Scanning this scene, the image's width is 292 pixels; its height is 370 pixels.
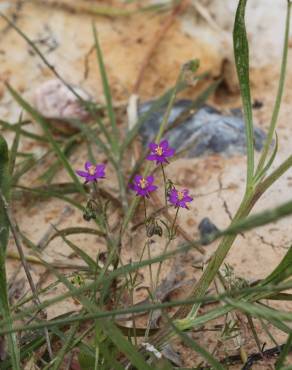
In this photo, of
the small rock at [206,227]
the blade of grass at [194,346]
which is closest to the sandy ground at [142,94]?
the small rock at [206,227]

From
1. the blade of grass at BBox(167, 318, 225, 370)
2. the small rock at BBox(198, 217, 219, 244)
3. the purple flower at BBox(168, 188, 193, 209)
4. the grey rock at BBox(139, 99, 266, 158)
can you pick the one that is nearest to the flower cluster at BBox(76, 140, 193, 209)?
the purple flower at BBox(168, 188, 193, 209)

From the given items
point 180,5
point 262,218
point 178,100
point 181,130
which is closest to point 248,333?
point 262,218

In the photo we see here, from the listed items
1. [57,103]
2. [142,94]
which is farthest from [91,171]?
[142,94]

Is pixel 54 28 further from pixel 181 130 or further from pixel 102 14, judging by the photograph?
pixel 181 130

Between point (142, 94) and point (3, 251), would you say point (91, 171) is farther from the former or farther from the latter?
point (142, 94)

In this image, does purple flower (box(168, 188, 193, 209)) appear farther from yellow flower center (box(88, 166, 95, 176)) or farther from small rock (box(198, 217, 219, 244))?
small rock (box(198, 217, 219, 244))
